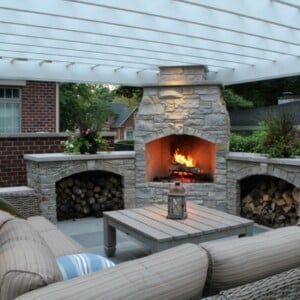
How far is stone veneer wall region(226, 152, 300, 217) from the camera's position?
219 inches

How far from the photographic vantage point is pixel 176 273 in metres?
1.80

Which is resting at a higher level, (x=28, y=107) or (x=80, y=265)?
(x=28, y=107)

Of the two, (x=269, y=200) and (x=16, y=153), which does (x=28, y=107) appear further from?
(x=269, y=200)

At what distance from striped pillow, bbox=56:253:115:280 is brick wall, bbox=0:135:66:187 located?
5110 millimetres

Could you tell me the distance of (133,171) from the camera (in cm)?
714

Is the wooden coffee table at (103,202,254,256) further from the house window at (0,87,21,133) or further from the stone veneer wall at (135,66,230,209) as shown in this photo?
the house window at (0,87,21,133)

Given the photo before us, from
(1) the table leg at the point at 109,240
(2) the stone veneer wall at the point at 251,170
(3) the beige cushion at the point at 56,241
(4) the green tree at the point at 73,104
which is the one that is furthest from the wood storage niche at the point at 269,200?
(4) the green tree at the point at 73,104

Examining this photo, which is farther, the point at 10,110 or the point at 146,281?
the point at 10,110

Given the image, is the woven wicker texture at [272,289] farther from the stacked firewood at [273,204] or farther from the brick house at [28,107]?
the brick house at [28,107]

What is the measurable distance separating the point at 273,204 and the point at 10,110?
7136 millimetres

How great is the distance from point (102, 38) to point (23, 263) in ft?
14.2

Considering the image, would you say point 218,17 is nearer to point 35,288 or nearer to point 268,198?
point 268,198

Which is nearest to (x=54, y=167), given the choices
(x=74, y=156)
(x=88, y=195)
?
(x=74, y=156)

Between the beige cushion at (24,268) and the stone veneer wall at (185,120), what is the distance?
506 centimetres
